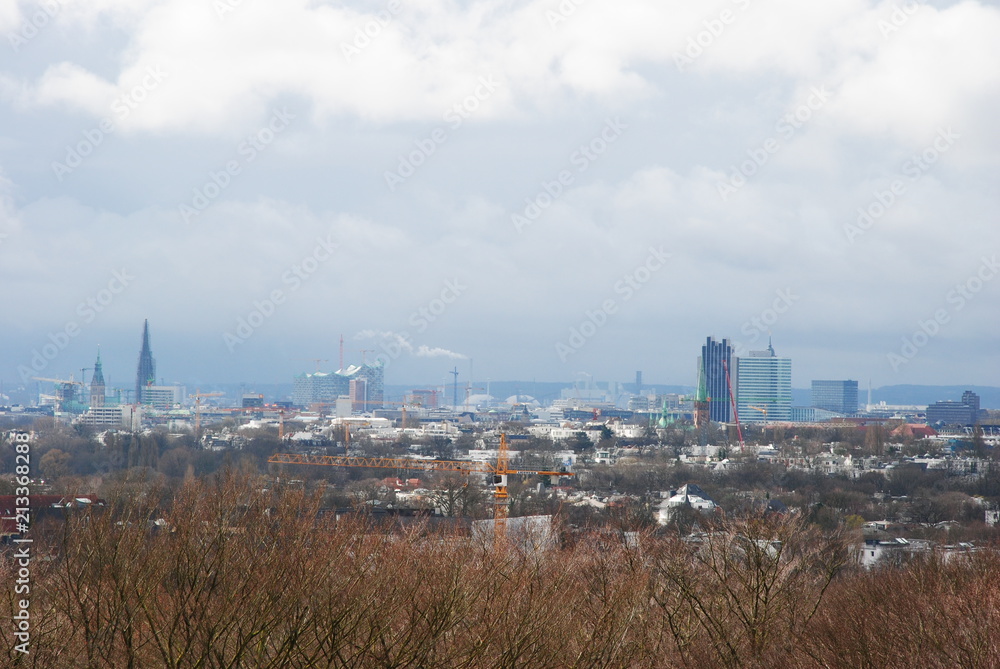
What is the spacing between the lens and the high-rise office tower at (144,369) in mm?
158875

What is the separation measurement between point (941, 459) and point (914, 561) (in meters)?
54.4

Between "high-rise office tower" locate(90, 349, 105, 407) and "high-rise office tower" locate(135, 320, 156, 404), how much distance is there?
2449 cm

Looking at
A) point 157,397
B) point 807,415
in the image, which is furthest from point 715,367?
point 157,397

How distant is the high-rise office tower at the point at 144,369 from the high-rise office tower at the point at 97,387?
2449 centimetres

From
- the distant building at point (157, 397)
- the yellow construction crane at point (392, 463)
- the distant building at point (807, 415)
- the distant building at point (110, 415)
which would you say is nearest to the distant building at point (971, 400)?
the distant building at point (807, 415)

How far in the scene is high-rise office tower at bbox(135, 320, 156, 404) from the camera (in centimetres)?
15888

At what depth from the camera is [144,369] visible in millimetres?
161250

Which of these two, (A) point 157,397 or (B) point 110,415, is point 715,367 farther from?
(B) point 110,415

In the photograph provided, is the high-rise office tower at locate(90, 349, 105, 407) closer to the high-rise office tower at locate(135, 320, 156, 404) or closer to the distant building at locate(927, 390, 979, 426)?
the high-rise office tower at locate(135, 320, 156, 404)

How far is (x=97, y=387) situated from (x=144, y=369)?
104 feet

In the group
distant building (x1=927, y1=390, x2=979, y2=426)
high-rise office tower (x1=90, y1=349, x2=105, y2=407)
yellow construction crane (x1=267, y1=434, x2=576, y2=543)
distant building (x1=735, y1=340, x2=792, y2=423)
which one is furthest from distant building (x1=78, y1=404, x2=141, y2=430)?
distant building (x1=927, y1=390, x2=979, y2=426)

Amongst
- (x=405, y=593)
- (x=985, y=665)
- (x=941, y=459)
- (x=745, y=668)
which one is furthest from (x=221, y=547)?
(x=941, y=459)

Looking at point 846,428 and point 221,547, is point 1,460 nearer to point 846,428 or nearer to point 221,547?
point 221,547

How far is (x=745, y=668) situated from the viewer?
43.3ft
